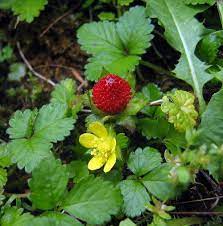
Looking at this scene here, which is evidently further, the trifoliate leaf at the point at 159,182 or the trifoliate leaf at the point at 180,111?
the trifoliate leaf at the point at 180,111

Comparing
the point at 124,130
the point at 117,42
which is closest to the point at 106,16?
the point at 117,42

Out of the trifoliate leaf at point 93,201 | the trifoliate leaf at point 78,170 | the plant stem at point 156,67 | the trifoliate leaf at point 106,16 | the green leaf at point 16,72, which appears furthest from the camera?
the green leaf at point 16,72

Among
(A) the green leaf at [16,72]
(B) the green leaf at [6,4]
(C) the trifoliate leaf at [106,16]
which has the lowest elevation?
(A) the green leaf at [16,72]

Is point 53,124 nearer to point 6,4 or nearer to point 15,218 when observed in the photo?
point 15,218

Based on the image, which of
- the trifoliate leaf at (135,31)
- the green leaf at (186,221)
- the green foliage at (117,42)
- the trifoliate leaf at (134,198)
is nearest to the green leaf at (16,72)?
the green foliage at (117,42)

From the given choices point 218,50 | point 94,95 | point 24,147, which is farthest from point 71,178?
point 218,50

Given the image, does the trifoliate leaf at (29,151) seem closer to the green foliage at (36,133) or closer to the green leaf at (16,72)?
the green foliage at (36,133)
